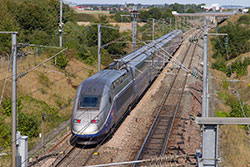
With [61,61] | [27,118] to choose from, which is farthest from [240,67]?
[27,118]

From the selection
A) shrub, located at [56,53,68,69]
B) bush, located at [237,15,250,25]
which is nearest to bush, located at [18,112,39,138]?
shrub, located at [56,53,68,69]

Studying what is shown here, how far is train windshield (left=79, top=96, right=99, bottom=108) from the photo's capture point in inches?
628

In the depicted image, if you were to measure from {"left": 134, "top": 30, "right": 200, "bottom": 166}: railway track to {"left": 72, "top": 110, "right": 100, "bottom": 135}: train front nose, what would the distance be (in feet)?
7.70

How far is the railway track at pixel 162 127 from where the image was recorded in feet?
53.3

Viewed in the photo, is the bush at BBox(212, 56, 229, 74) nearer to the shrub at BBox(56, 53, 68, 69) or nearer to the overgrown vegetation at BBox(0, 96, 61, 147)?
the shrub at BBox(56, 53, 68, 69)


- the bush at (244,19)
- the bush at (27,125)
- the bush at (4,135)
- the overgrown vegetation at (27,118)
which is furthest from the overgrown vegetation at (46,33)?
the bush at (244,19)

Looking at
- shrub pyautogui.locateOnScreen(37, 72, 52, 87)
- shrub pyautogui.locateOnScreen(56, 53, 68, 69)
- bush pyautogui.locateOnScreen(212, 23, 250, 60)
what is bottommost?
shrub pyautogui.locateOnScreen(37, 72, 52, 87)

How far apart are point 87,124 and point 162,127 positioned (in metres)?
5.96

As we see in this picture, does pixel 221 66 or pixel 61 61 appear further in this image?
pixel 221 66

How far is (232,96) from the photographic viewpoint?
3170cm

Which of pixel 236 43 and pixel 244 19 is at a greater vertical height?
pixel 244 19

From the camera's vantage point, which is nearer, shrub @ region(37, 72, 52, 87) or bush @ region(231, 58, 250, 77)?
shrub @ region(37, 72, 52, 87)

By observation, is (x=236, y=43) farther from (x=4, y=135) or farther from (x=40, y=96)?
(x=4, y=135)

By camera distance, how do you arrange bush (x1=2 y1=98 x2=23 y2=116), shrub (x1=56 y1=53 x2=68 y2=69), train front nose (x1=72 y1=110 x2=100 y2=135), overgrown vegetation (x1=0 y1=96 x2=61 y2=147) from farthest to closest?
shrub (x1=56 y1=53 x2=68 y2=69) → bush (x1=2 y1=98 x2=23 y2=116) → overgrown vegetation (x1=0 y1=96 x2=61 y2=147) → train front nose (x1=72 y1=110 x2=100 y2=135)
